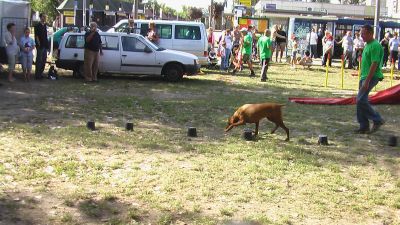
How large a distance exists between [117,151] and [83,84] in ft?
27.3

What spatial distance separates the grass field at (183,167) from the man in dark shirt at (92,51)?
11.2 ft

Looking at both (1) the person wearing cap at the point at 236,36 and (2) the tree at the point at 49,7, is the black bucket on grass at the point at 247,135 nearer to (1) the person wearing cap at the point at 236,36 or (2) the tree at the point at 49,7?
(1) the person wearing cap at the point at 236,36

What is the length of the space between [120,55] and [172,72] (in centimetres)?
162

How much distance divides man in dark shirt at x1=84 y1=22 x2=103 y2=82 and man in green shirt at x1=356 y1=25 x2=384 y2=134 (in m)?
8.54

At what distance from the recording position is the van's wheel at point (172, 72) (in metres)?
16.8

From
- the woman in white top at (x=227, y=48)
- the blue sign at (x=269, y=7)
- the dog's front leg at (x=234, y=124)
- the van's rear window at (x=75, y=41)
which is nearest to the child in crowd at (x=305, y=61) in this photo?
the woman in white top at (x=227, y=48)

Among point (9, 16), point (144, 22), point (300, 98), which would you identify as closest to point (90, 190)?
point (300, 98)

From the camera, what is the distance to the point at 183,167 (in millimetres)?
6773

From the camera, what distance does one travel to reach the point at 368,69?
8844mm

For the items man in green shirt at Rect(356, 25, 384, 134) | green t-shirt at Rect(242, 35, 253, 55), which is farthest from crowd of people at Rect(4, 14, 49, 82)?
man in green shirt at Rect(356, 25, 384, 134)

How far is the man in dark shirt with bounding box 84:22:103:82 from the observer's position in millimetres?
15398

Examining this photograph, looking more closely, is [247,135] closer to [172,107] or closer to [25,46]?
[172,107]

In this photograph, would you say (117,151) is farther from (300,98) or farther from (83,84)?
(83,84)

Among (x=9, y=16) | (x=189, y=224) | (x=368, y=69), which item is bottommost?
(x=189, y=224)
